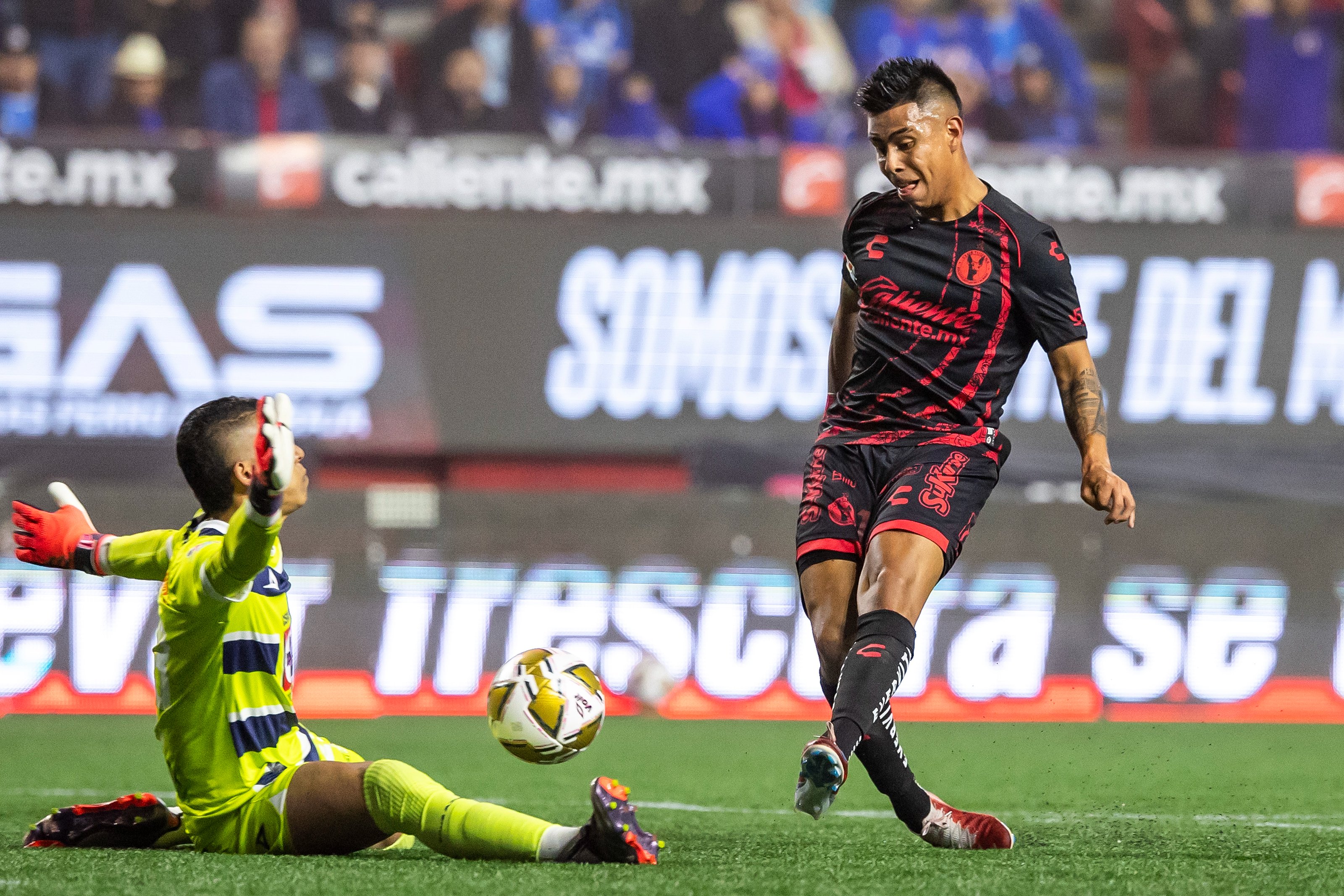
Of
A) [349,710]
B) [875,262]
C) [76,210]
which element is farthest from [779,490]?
[875,262]

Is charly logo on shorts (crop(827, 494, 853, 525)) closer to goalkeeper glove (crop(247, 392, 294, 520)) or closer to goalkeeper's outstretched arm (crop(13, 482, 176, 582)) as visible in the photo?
goalkeeper glove (crop(247, 392, 294, 520))

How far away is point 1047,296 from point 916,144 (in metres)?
0.55

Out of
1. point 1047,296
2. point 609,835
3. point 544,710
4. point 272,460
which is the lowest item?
point 609,835

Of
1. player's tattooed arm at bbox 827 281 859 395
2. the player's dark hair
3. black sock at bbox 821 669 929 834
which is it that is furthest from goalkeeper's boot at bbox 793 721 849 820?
the player's dark hair

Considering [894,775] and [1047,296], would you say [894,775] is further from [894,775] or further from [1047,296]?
[1047,296]

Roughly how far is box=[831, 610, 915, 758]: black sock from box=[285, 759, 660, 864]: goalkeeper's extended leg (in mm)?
523

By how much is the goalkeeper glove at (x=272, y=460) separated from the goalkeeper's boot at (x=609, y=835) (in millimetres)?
925

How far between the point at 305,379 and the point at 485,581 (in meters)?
1.66

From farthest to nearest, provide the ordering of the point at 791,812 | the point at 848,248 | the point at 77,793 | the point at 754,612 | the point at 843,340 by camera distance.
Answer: the point at 754,612, the point at 77,793, the point at 791,812, the point at 843,340, the point at 848,248

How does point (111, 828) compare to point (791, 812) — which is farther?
point (791, 812)

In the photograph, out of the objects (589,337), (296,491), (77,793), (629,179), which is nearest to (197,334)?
(589,337)

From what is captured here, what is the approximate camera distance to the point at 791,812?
562 centimetres

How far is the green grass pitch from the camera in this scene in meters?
3.58

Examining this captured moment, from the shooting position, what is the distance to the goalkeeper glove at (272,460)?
11.2ft
